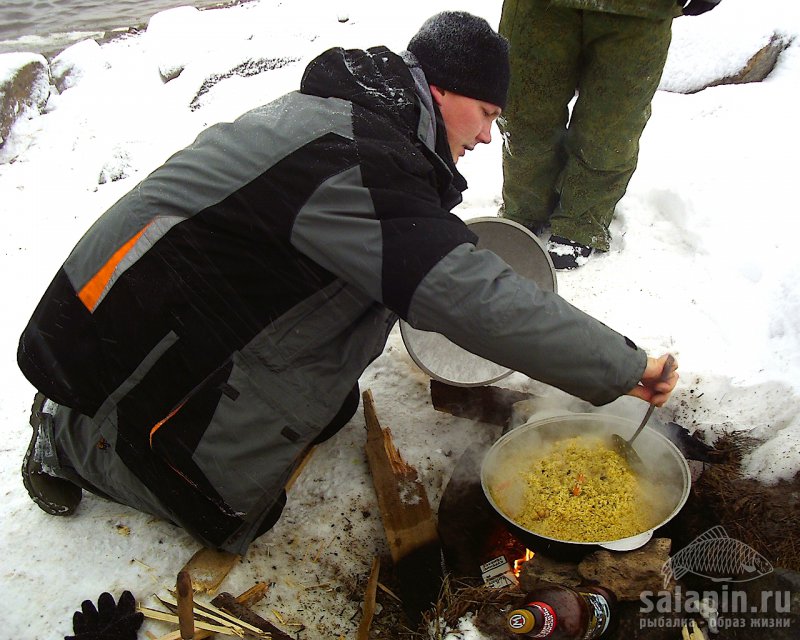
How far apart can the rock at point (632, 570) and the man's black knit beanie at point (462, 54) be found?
1721 millimetres

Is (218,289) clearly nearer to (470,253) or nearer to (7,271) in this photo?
(470,253)

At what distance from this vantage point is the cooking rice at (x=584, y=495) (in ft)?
7.89

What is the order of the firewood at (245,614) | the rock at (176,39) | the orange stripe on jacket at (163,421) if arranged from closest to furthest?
the orange stripe on jacket at (163,421)
the firewood at (245,614)
the rock at (176,39)

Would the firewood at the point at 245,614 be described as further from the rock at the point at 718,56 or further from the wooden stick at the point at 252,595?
the rock at the point at 718,56

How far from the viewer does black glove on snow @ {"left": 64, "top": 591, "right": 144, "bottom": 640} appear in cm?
225

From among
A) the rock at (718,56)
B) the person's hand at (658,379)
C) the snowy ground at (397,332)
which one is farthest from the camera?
the rock at (718,56)

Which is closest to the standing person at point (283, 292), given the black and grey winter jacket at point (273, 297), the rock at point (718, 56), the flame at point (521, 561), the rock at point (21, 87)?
the black and grey winter jacket at point (273, 297)

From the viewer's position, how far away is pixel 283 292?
2.13m

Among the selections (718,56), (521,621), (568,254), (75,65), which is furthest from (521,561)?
(75,65)

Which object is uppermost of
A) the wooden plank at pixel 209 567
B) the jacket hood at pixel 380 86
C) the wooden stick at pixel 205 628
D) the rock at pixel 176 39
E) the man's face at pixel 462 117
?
the jacket hood at pixel 380 86

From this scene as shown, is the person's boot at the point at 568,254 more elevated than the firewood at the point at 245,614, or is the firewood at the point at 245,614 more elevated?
the person's boot at the point at 568,254

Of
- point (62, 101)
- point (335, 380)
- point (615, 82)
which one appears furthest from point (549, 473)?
point (62, 101)

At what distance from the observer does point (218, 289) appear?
210 cm

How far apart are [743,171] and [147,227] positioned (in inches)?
143
